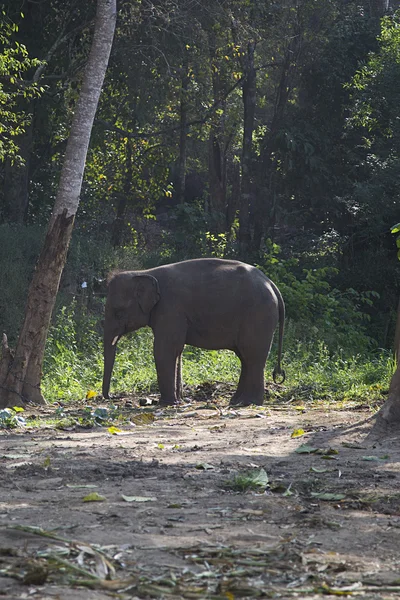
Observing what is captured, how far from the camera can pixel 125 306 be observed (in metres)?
11.8

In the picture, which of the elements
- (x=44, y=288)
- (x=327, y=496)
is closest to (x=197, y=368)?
(x=44, y=288)

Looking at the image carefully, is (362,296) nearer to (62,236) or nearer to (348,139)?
(348,139)

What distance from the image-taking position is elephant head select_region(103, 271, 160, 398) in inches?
457

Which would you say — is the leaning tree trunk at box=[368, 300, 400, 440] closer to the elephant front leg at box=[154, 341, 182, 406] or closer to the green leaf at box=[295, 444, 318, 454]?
the green leaf at box=[295, 444, 318, 454]

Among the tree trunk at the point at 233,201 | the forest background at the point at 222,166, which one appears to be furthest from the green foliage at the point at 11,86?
the tree trunk at the point at 233,201

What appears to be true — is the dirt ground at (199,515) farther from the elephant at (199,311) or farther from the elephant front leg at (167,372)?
the elephant at (199,311)

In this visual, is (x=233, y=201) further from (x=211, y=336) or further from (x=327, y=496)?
(x=327, y=496)

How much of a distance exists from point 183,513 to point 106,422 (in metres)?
4.20

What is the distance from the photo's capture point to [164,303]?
38.3 feet

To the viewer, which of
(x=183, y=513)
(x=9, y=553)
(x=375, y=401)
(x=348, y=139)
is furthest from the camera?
(x=348, y=139)

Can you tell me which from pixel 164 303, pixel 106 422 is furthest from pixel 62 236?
pixel 106 422

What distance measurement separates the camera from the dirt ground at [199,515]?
3.76 m

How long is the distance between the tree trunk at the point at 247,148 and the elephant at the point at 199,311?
1186 cm

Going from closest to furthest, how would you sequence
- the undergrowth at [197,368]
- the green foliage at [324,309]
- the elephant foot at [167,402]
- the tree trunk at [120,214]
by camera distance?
1. the elephant foot at [167,402]
2. the undergrowth at [197,368]
3. the green foliage at [324,309]
4. the tree trunk at [120,214]
